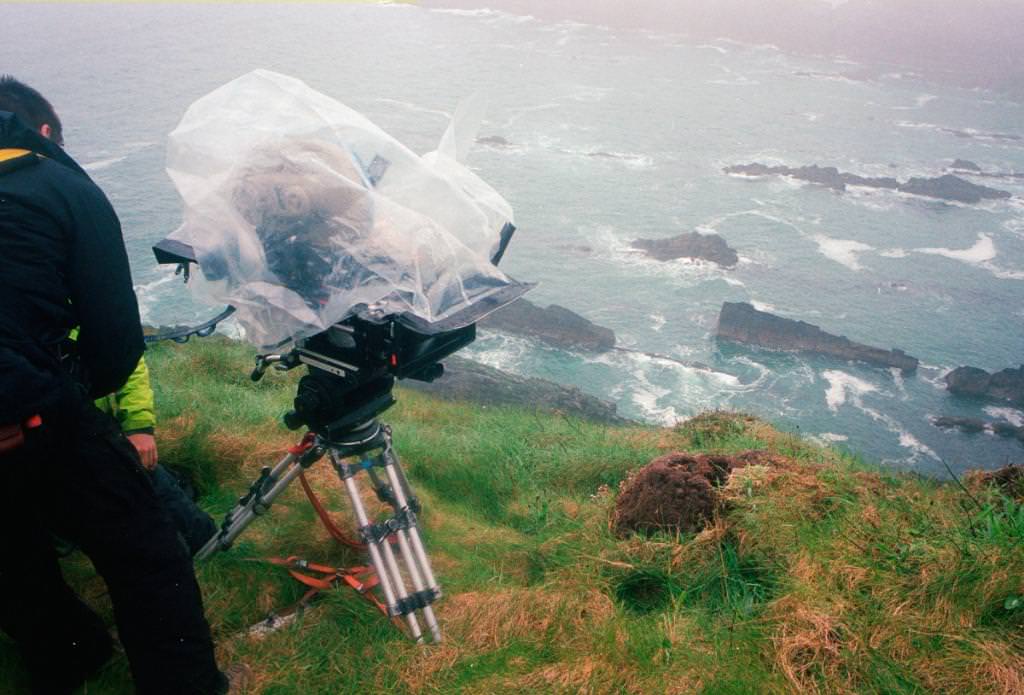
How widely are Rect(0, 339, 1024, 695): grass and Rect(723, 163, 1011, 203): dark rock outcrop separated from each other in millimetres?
48672

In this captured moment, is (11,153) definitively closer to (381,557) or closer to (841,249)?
(381,557)

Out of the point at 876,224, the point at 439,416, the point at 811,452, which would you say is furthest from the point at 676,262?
the point at 811,452

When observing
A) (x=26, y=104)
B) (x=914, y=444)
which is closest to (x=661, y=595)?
(x=26, y=104)

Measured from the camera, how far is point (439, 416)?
35.5ft

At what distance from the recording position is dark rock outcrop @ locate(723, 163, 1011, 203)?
46.5 metres

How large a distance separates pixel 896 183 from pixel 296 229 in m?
54.1

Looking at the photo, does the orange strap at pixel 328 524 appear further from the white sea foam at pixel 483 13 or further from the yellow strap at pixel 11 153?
the white sea foam at pixel 483 13

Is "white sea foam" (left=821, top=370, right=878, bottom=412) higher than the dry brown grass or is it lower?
lower

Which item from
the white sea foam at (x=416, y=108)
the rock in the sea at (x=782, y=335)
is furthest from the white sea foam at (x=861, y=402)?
the white sea foam at (x=416, y=108)

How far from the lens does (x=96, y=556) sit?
2342 mm

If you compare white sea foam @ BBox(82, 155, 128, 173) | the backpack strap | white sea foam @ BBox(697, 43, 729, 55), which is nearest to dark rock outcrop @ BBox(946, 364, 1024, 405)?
the backpack strap

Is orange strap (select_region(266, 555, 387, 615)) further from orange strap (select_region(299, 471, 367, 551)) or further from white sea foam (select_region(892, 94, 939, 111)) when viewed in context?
white sea foam (select_region(892, 94, 939, 111))

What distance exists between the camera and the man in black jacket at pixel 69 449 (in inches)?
83.0

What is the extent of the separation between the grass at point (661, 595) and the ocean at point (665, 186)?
1244 centimetres
